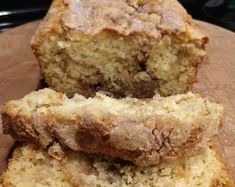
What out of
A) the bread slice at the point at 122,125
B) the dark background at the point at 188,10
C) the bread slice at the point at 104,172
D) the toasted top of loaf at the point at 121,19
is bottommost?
the dark background at the point at 188,10

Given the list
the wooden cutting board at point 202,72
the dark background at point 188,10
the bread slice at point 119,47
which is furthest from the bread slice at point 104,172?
the dark background at point 188,10

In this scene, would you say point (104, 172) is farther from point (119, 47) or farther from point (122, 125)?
point (119, 47)

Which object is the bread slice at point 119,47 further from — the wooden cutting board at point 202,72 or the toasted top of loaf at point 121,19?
the wooden cutting board at point 202,72

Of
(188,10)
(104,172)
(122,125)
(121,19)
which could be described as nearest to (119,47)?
(121,19)

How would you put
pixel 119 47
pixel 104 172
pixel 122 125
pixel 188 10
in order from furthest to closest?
pixel 188 10
pixel 119 47
pixel 104 172
pixel 122 125

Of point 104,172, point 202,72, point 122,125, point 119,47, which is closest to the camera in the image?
point 122,125
